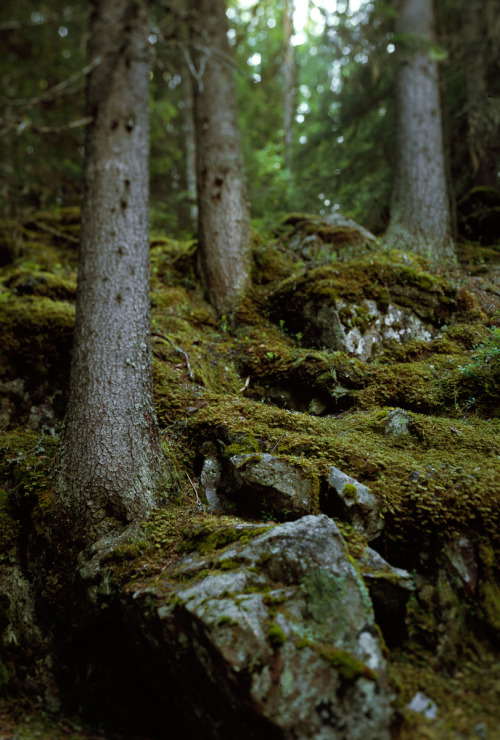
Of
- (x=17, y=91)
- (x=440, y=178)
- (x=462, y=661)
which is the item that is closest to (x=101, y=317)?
(x=462, y=661)

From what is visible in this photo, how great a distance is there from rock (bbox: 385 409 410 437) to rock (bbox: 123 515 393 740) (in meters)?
1.41

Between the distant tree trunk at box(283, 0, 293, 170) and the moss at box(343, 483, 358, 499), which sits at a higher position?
the distant tree trunk at box(283, 0, 293, 170)

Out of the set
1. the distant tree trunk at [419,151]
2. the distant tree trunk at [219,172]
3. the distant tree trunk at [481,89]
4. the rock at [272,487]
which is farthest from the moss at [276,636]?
the distant tree trunk at [481,89]

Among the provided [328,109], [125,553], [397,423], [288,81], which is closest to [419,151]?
[328,109]

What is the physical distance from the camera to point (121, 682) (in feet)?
9.45

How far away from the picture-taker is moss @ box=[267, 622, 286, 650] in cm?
224

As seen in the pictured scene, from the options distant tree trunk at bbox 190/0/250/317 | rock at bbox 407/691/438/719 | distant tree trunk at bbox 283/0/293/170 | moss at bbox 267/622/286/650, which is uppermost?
distant tree trunk at bbox 283/0/293/170

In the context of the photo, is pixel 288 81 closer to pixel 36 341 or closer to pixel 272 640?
pixel 36 341

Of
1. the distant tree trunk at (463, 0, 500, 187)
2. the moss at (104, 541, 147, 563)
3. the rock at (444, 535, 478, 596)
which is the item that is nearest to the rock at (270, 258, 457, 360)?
the rock at (444, 535, 478, 596)

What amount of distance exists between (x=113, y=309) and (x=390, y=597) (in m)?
3.38

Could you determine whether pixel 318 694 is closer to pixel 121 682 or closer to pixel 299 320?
pixel 121 682

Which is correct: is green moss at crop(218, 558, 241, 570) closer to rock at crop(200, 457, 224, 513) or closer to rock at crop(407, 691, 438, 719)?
rock at crop(200, 457, 224, 513)

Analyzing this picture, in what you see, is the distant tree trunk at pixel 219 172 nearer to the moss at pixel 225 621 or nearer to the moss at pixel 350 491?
the moss at pixel 350 491

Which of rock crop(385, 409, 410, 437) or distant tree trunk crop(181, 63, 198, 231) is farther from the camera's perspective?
distant tree trunk crop(181, 63, 198, 231)
